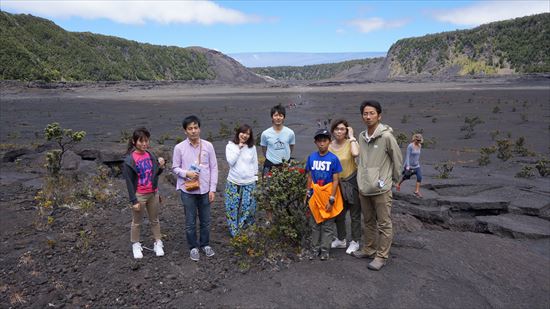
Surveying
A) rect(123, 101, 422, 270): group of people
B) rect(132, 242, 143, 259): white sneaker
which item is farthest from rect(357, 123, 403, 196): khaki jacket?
rect(132, 242, 143, 259): white sneaker

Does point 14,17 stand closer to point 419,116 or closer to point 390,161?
point 419,116

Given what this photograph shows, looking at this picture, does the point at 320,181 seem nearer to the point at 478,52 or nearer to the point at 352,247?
the point at 352,247

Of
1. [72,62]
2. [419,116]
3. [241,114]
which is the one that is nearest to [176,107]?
[241,114]

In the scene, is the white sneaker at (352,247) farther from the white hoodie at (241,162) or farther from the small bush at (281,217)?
the white hoodie at (241,162)

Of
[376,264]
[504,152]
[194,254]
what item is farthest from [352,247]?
[504,152]

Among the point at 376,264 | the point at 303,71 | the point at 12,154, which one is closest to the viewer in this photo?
the point at 376,264

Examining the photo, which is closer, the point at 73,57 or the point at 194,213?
the point at 194,213

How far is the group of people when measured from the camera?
4.27 metres

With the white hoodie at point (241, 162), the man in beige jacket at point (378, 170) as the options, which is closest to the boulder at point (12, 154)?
the white hoodie at point (241, 162)

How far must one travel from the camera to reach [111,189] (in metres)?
8.00

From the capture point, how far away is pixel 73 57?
63156 mm

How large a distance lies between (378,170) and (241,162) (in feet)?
5.44

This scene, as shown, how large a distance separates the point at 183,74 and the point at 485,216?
87.5 metres

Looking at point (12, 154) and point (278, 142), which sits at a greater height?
point (278, 142)
